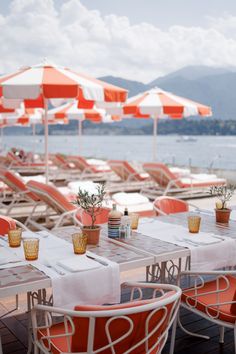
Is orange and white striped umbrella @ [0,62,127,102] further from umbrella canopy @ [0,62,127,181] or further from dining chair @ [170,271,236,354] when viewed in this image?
dining chair @ [170,271,236,354]

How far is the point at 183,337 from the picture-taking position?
331cm

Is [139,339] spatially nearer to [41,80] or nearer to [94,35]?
[41,80]

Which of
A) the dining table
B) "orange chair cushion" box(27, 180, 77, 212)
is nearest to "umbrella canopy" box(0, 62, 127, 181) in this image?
"orange chair cushion" box(27, 180, 77, 212)

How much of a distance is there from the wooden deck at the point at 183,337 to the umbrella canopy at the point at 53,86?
266 centimetres

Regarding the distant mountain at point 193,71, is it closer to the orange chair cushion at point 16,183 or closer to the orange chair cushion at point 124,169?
the orange chair cushion at point 124,169

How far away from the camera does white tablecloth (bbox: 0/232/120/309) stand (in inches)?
93.3

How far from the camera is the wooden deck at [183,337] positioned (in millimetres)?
3119

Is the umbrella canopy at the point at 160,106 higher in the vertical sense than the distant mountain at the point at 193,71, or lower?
lower

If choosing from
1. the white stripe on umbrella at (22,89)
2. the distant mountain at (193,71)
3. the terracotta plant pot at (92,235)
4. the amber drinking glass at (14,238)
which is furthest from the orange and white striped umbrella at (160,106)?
the distant mountain at (193,71)

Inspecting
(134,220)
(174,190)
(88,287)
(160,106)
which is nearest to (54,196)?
(134,220)

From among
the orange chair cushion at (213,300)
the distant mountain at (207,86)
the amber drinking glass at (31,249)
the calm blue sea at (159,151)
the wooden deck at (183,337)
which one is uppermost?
the distant mountain at (207,86)

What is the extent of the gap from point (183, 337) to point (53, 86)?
131 inches

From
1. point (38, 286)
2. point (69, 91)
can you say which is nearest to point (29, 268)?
point (38, 286)

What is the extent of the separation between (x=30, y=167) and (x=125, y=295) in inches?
345
